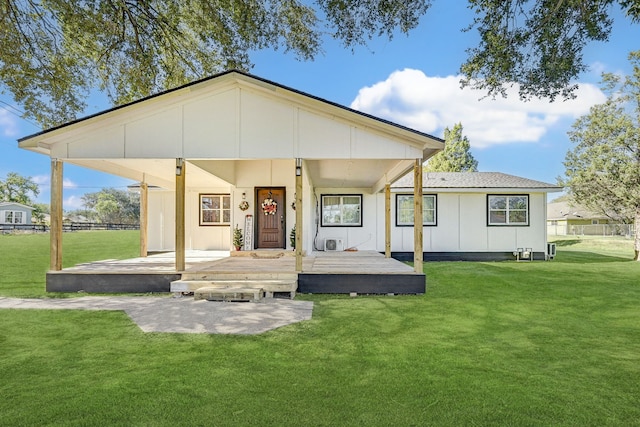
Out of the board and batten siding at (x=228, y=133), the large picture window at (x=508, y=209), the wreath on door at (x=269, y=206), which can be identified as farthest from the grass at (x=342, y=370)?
the large picture window at (x=508, y=209)

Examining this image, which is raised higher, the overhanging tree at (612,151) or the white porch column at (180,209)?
the overhanging tree at (612,151)

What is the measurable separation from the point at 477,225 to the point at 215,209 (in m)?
9.89

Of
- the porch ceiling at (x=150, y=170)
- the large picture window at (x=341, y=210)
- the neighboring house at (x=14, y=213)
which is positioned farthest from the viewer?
the neighboring house at (x=14, y=213)

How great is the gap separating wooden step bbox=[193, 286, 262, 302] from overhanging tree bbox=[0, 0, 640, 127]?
6591mm

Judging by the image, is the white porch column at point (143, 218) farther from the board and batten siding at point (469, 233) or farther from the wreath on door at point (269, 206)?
the board and batten siding at point (469, 233)

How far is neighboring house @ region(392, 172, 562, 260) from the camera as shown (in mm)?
14070

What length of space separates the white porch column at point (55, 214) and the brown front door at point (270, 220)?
5550mm

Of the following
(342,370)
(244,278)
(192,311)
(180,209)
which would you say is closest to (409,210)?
(244,278)

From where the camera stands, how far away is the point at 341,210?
1422 cm

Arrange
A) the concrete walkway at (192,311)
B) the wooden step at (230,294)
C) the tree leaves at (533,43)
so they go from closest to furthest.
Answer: the concrete walkway at (192,311) < the wooden step at (230,294) < the tree leaves at (533,43)

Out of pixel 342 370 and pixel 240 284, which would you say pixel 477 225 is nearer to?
pixel 240 284

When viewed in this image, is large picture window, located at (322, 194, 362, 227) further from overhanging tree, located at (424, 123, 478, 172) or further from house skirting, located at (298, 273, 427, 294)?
overhanging tree, located at (424, 123, 478, 172)

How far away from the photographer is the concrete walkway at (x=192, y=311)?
523 cm

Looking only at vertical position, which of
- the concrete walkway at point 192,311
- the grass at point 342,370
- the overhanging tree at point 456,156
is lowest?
the concrete walkway at point 192,311
